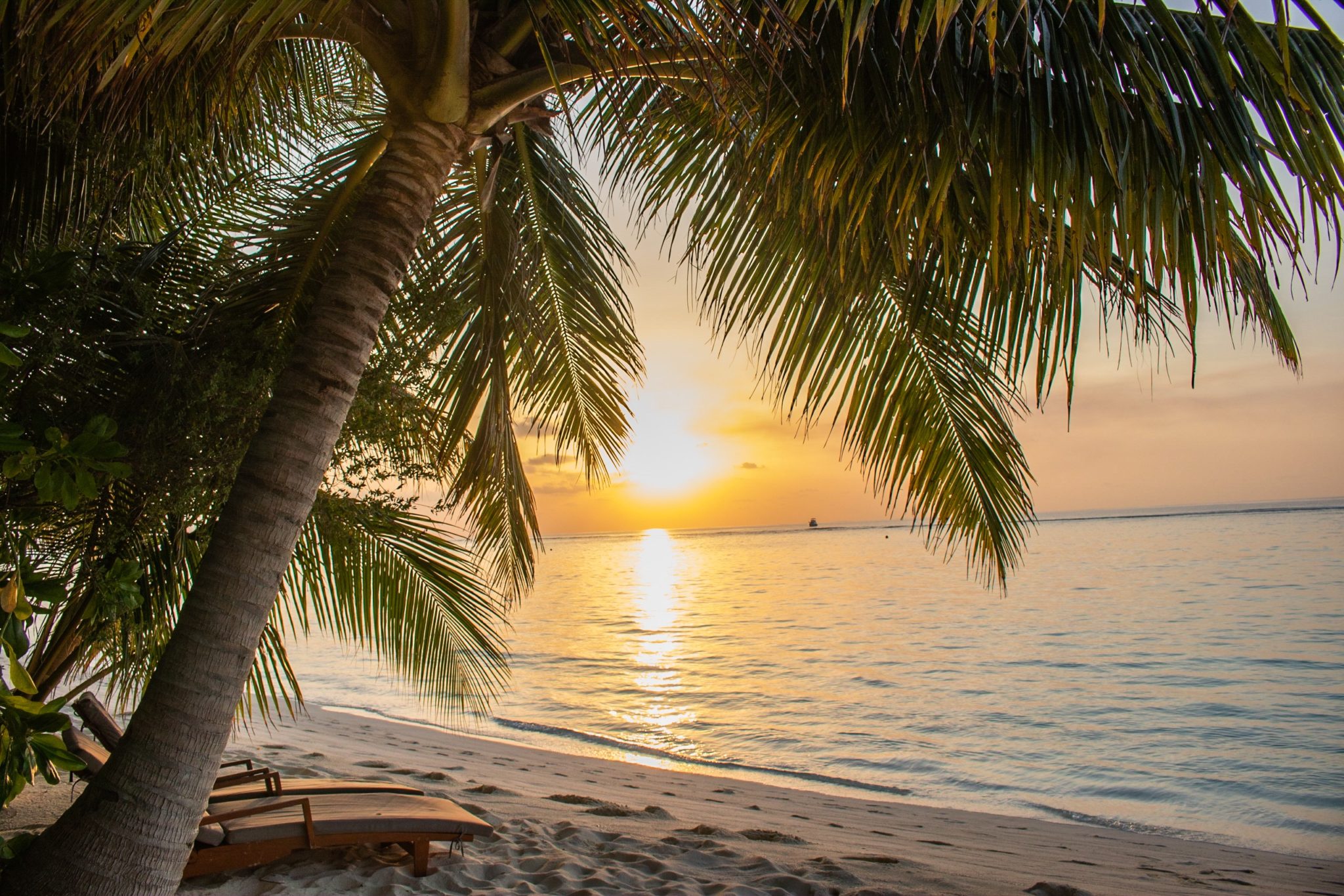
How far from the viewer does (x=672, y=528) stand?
179500 mm

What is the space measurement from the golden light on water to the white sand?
6.47ft

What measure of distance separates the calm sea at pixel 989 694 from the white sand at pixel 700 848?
3.15 ft

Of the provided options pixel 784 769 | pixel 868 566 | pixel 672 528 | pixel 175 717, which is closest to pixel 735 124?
pixel 175 717

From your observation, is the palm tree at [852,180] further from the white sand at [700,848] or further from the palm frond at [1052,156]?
the white sand at [700,848]

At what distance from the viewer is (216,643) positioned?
7.23ft

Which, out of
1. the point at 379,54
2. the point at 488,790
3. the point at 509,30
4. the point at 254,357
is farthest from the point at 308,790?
the point at 509,30

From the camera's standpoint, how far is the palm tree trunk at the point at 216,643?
212 cm

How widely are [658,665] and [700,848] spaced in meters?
9.90

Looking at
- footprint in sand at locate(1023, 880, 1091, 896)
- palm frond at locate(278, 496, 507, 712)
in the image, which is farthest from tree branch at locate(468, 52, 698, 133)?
footprint in sand at locate(1023, 880, 1091, 896)

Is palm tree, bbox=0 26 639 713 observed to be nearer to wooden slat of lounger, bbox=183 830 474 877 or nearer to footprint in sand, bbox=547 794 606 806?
wooden slat of lounger, bbox=183 830 474 877

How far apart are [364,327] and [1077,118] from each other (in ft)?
7.08

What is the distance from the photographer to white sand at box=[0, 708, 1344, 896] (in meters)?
3.37

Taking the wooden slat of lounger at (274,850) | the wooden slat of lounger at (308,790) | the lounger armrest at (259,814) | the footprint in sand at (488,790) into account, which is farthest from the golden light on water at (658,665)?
the lounger armrest at (259,814)

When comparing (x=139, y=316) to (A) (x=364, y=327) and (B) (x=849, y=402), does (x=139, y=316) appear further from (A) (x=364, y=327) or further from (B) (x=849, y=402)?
(B) (x=849, y=402)
